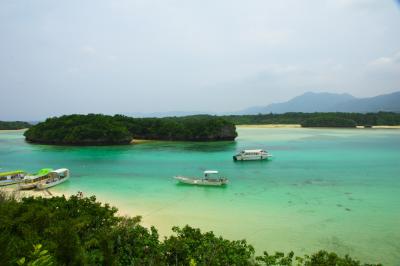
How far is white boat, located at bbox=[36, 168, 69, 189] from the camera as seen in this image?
2252 centimetres

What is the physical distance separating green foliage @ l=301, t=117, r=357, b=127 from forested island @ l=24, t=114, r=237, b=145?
148 feet

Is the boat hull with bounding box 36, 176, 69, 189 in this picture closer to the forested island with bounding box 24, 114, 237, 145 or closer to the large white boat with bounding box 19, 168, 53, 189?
the large white boat with bounding box 19, 168, 53, 189

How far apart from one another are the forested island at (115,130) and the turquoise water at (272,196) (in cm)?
1431

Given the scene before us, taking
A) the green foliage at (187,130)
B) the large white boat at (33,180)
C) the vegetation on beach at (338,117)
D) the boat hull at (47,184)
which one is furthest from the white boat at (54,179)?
the vegetation on beach at (338,117)

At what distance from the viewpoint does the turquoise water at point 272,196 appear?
12867mm

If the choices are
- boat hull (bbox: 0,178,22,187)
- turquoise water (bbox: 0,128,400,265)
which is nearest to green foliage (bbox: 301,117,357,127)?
turquoise water (bbox: 0,128,400,265)

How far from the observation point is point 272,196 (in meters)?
19.1

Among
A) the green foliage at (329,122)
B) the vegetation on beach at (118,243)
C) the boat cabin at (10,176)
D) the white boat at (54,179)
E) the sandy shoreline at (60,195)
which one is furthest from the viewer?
the green foliage at (329,122)

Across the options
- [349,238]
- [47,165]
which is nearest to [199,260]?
[349,238]

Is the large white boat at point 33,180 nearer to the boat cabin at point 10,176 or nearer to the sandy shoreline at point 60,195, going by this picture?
the sandy shoreline at point 60,195

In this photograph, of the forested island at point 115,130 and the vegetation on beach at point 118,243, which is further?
the forested island at point 115,130

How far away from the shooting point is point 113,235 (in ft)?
30.7

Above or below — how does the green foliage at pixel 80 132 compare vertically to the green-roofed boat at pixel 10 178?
above

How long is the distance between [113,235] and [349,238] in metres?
8.91
